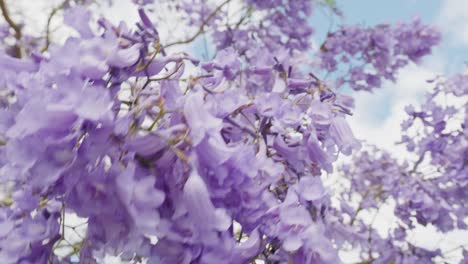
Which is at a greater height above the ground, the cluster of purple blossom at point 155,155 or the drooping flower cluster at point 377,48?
the cluster of purple blossom at point 155,155

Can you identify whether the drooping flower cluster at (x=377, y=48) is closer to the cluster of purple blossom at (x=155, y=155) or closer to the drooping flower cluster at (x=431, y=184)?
the drooping flower cluster at (x=431, y=184)

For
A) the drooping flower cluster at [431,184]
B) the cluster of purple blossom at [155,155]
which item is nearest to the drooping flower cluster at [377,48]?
the drooping flower cluster at [431,184]

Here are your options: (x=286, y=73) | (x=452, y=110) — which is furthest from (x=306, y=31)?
(x=286, y=73)

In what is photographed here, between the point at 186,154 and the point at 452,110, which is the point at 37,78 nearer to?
the point at 186,154

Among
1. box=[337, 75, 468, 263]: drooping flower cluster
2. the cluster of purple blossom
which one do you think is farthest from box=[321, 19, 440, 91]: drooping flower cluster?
the cluster of purple blossom

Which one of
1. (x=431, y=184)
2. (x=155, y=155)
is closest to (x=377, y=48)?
(x=431, y=184)

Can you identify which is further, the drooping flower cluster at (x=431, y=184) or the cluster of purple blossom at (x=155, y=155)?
the drooping flower cluster at (x=431, y=184)

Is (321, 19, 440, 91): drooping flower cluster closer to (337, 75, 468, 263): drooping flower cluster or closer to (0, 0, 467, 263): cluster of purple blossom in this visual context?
(337, 75, 468, 263): drooping flower cluster

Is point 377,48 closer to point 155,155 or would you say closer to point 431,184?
point 431,184
